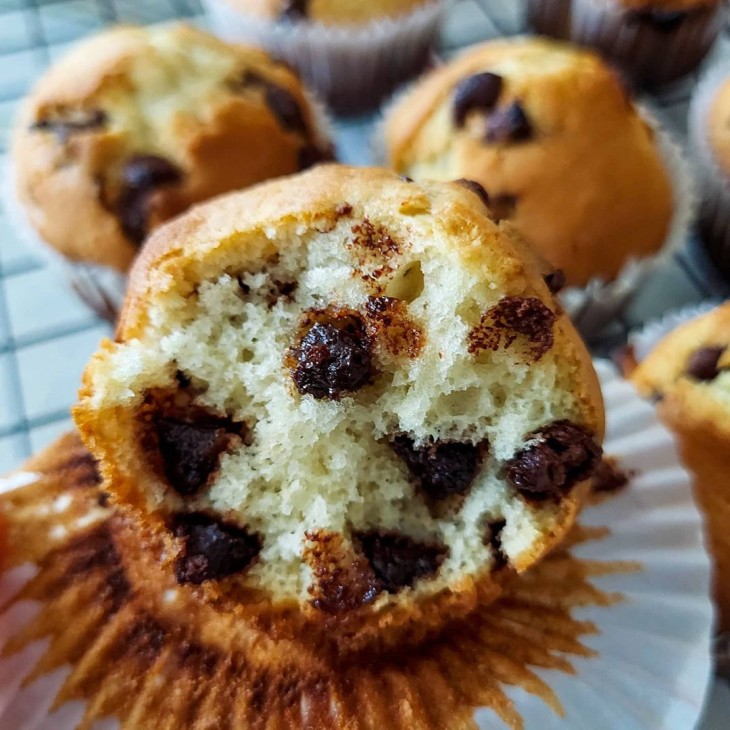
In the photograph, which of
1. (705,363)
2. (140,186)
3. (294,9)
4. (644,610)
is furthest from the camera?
(294,9)

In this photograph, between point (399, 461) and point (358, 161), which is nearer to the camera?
point (399, 461)

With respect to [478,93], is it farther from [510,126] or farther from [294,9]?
[294,9]

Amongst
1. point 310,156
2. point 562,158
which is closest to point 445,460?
point 562,158

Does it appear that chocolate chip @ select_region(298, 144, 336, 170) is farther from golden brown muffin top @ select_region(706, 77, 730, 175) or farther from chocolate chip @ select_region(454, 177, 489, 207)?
golden brown muffin top @ select_region(706, 77, 730, 175)

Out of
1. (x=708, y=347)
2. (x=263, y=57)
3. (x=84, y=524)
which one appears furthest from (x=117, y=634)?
(x=263, y=57)

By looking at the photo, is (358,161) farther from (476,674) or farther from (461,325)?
(476,674)

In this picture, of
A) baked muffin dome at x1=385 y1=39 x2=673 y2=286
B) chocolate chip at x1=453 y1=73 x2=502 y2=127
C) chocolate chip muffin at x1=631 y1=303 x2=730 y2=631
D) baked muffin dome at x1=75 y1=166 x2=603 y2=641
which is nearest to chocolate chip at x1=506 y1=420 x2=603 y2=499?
baked muffin dome at x1=75 y1=166 x2=603 y2=641

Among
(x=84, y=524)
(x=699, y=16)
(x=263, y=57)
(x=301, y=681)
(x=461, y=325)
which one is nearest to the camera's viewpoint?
(x=461, y=325)
